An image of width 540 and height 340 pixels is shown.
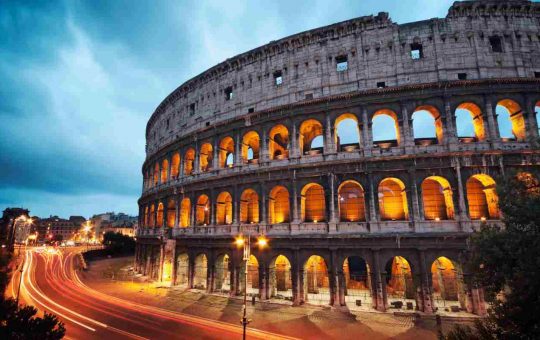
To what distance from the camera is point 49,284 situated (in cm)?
2736

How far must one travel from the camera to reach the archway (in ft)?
59.8

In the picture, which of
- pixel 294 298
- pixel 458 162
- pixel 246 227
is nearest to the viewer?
pixel 458 162

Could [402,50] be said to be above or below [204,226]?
above

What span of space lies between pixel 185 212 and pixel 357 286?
58.5 ft

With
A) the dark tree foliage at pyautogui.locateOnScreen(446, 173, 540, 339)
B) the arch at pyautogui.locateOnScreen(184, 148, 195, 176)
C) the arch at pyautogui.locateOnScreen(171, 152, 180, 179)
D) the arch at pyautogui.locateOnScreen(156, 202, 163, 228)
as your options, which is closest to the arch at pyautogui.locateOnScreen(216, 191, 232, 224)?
the arch at pyautogui.locateOnScreen(184, 148, 195, 176)

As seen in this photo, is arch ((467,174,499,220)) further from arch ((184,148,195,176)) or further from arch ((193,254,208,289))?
arch ((184,148,195,176))

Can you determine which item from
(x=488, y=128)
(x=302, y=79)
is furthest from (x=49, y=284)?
(x=488, y=128)

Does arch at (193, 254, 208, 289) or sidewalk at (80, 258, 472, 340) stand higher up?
arch at (193, 254, 208, 289)

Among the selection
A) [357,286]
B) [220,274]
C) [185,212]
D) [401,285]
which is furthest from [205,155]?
[401,285]

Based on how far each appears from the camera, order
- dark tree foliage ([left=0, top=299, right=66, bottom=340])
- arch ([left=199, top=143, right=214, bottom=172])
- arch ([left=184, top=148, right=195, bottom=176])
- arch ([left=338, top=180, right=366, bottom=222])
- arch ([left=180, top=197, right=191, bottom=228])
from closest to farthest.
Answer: dark tree foliage ([left=0, top=299, right=66, bottom=340]) < arch ([left=338, top=180, right=366, bottom=222]) < arch ([left=199, top=143, right=214, bottom=172]) < arch ([left=180, top=197, right=191, bottom=228]) < arch ([left=184, top=148, right=195, bottom=176])

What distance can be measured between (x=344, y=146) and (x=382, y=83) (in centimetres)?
551

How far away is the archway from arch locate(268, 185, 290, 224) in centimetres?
886

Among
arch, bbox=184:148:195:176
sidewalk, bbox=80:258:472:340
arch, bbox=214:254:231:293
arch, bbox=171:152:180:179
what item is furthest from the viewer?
arch, bbox=171:152:180:179

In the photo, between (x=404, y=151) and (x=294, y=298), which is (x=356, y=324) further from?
(x=404, y=151)
